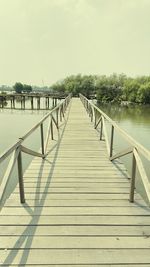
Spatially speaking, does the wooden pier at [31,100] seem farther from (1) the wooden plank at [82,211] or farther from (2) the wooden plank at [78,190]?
(1) the wooden plank at [82,211]

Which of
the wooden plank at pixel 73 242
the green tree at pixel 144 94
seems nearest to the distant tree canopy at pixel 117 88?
the green tree at pixel 144 94

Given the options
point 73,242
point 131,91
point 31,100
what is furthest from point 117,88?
point 73,242

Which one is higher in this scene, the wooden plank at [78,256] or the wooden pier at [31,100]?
the wooden plank at [78,256]

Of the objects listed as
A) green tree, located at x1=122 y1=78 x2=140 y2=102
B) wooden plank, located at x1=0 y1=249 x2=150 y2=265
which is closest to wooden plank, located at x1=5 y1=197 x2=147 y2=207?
wooden plank, located at x1=0 y1=249 x2=150 y2=265

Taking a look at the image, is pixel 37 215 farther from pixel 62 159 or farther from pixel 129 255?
pixel 62 159

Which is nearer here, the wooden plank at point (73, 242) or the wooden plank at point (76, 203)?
the wooden plank at point (73, 242)

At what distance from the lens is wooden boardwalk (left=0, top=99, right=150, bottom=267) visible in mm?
2562

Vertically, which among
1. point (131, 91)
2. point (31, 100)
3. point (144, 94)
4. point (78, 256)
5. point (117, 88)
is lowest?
point (31, 100)

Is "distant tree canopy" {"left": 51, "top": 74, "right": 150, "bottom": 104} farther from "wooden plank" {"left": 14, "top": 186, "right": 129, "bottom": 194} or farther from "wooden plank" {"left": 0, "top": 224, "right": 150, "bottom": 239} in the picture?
"wooden plank" {"left": 0, "top": 224, "right": 150, "bottom": 239}

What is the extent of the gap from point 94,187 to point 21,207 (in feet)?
3.98

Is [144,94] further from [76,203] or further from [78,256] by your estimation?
[78,256]

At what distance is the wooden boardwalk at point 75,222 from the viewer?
2.56 m

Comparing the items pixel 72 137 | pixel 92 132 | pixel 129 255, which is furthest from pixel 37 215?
pixel 92 132

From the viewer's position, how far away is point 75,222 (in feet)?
10.4
